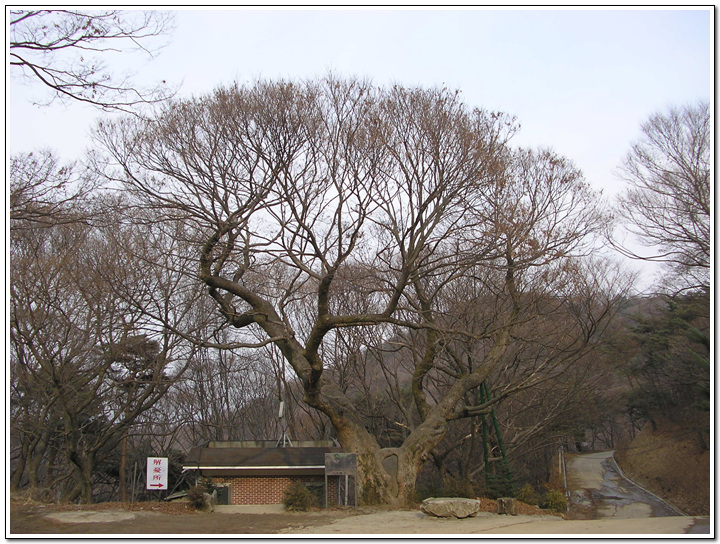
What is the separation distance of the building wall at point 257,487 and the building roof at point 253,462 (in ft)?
0.71

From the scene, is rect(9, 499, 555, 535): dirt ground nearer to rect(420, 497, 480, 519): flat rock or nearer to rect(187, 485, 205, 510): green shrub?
rect(187, 485, 205, 510): green shrub

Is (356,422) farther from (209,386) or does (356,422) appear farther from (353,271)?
(209,386)

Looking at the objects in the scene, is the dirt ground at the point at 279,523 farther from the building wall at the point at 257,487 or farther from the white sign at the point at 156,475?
the building wall at the point at 257,487

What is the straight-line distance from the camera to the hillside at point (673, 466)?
80.0ft

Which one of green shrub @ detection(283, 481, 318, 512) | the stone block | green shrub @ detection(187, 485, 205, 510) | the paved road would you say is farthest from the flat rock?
the paved road

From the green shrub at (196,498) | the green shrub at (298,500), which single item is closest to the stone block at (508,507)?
the green shrub at (298,500)

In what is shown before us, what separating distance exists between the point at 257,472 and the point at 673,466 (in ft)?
71.4

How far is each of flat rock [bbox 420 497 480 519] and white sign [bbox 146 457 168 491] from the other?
6693 millimetres

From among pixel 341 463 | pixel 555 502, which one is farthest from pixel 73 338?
pixel 555 502

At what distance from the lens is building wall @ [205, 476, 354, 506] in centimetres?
1891

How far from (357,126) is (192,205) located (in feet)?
14.9

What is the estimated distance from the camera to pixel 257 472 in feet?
62.4

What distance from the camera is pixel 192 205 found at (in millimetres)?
14531
